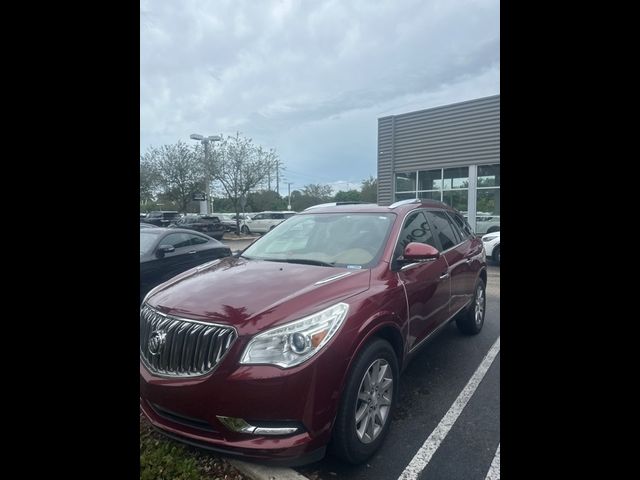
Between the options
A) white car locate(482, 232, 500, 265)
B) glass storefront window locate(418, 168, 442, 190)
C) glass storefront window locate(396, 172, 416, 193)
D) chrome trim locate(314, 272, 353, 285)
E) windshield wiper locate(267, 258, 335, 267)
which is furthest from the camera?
glass storefront window locate(396, 172, 416, 193)

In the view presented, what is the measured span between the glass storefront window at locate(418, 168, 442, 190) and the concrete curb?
18.0m

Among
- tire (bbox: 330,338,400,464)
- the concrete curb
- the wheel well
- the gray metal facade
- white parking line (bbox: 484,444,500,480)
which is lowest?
white parking line (bbox: 484,444,500,480)

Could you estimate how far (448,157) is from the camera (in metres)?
18.1

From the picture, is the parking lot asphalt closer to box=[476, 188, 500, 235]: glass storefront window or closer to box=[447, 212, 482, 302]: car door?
box=[447, 212, 482, 302]: car door

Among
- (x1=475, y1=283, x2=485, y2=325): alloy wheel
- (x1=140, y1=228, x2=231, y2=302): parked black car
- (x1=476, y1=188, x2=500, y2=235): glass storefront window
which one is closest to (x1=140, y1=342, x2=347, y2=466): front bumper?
(x1=475, y1=283, x2=485, y2=325): alloy wheel

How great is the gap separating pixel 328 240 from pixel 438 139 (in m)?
16.5

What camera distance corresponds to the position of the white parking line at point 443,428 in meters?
2.48

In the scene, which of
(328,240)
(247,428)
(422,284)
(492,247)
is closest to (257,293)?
(247,428)

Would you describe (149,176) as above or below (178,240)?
above

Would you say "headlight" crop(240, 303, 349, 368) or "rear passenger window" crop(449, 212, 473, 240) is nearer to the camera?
"headlight" crop(240, 303, 349, 368)

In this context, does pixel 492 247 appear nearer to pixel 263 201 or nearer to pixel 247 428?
pixel 247 428

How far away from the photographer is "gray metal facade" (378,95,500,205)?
17.0 metres
